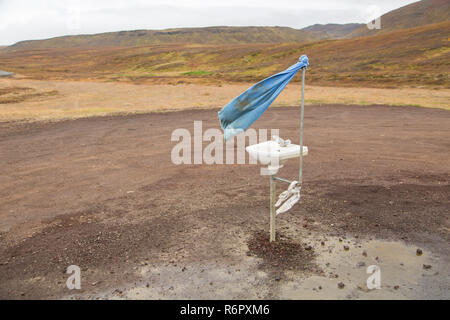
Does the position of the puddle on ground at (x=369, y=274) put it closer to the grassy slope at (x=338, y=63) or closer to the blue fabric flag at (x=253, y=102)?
the blue fabric flag at (x=253, y=102)

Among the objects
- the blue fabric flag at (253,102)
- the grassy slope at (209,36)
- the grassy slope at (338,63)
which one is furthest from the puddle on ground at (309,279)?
the grassy slope at (209,36)

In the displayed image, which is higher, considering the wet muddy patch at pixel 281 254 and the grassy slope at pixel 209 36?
the grassy slope at pixel 209 36

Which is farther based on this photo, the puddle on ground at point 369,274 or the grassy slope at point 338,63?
the grassy slope at point 338,63

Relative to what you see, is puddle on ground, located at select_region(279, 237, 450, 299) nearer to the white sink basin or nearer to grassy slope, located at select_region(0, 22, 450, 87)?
the white sink basin

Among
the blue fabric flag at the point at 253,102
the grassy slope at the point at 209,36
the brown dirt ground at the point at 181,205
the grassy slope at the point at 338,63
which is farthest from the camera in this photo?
the grassy slope at the point at 209,36

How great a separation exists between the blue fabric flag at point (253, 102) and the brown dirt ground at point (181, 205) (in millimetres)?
1734

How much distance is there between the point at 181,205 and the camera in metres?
6.71

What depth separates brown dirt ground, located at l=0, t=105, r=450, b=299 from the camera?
16.0 feet

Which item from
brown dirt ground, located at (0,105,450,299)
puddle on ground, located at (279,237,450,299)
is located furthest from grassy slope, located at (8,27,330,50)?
puddle on ground, located at (279,237,450,299)

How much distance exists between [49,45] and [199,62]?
16028 cm

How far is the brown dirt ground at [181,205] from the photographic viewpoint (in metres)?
4.88

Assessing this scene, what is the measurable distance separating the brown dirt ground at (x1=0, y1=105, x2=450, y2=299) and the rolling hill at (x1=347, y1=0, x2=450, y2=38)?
15559 cm

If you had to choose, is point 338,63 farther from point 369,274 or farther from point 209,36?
point 209,36

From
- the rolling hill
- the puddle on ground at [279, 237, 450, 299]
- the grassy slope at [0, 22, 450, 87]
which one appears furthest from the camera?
the rolling hill
